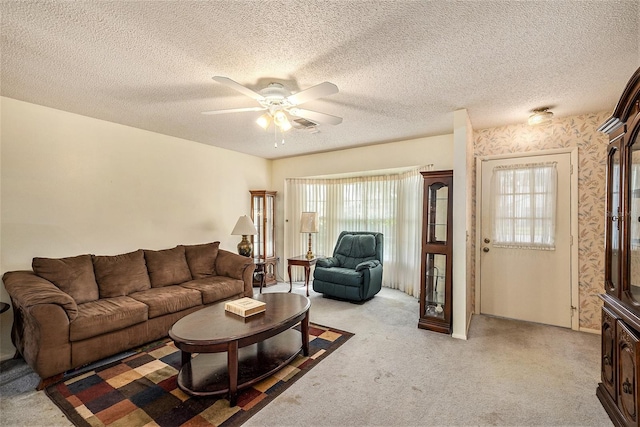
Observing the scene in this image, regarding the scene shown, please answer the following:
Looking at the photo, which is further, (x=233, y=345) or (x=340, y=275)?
(x=340, y=275)

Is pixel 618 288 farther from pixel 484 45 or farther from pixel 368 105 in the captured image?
pixel 368 105

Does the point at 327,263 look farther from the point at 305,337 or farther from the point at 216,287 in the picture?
the point at 305,337

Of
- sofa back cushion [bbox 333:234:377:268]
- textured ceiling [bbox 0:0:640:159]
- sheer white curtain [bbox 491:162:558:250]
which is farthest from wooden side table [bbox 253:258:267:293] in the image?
sheer white curtain [bbox 491:162:558:250]

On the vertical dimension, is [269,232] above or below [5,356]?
above

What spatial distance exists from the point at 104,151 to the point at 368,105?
3121 mm

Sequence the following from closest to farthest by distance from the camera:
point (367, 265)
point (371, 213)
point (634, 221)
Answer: point (634, 221) → point (367, 265) → point (371, 213)

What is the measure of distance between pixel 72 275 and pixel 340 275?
10.3ft

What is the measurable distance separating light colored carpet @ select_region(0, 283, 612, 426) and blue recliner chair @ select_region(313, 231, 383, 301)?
3.11ft

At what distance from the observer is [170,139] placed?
13.9ft

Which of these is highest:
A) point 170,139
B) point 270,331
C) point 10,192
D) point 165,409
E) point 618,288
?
point 170,139

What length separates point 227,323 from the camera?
7.70 feet

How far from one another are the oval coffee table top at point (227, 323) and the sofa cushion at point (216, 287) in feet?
2.81

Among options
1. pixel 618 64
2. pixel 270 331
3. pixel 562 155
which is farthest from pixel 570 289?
pixel 270 331

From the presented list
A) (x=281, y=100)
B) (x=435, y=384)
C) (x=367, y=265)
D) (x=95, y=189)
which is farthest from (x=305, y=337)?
(x=95, y=189)
